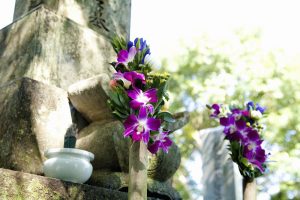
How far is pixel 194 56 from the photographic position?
39.9 feet

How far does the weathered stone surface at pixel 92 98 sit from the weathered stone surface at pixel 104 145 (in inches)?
6.2

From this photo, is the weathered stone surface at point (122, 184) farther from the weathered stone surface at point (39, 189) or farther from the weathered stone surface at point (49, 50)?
the weathered stone surface at point (49, 50)

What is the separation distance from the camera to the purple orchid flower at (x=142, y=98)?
232 centimetres

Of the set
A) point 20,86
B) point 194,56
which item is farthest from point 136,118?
point 194,56

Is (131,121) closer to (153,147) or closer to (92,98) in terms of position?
(153,147)

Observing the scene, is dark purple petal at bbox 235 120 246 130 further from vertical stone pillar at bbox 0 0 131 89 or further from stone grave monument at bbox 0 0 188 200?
vertical stone pillar at bbox 0 0 131 89

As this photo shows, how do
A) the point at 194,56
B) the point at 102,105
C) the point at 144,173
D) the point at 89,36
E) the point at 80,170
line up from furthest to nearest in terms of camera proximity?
the point at 194,56, the point at 89,36, the point at 102,105, the point at 80,170, the point at 144,173

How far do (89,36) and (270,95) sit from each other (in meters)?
7.82

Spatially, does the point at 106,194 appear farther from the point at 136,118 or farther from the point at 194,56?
the point at 194,56

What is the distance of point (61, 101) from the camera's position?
3.36m

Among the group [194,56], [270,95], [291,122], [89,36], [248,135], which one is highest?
[194,56]

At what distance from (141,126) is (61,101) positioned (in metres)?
1.29

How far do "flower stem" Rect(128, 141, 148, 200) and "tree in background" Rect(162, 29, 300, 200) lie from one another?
752cm

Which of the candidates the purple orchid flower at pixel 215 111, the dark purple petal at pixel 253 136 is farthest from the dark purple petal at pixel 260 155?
the purple orchid flower at pixel 215 111
